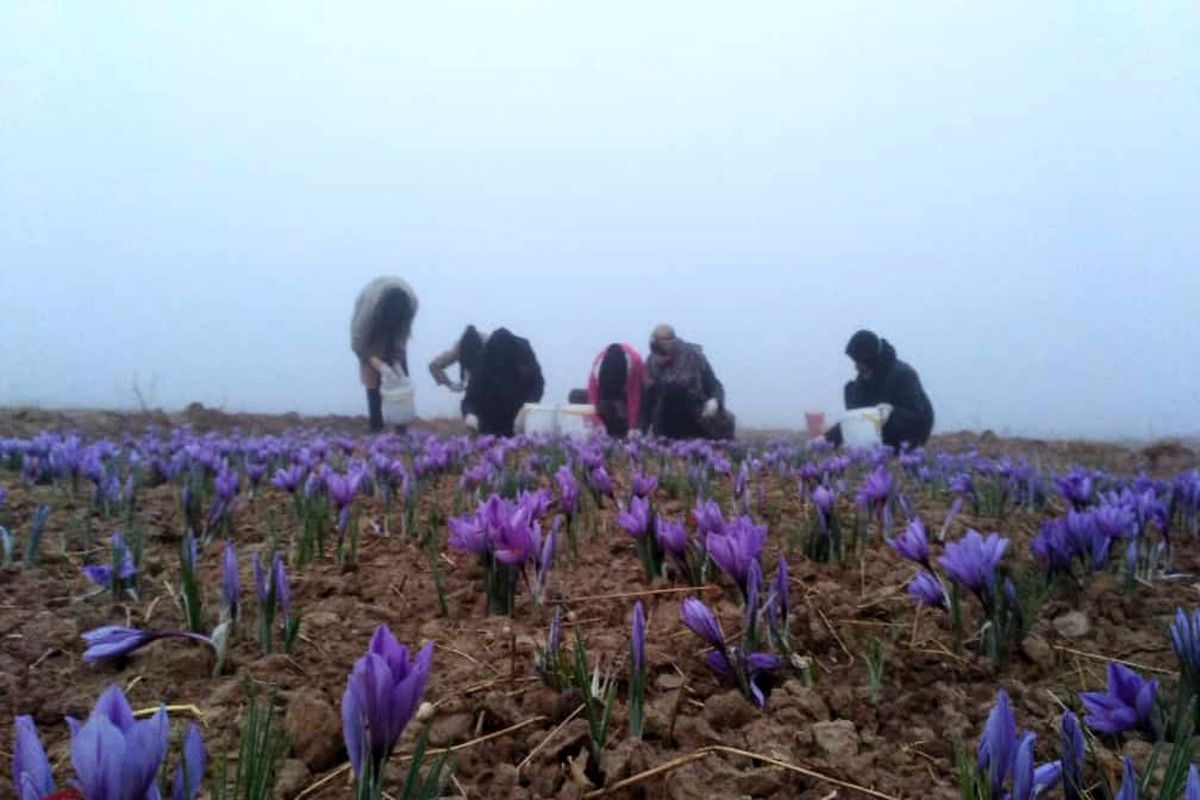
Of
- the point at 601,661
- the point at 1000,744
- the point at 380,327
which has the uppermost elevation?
the point at 380,327

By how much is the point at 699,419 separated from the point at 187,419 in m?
6.74

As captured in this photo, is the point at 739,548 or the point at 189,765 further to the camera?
the point at 739,548

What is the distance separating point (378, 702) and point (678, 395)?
8.62 meters

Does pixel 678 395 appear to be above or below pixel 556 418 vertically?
above

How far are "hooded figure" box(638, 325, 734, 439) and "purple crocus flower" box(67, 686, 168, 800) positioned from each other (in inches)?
342

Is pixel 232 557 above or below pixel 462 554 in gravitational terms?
above

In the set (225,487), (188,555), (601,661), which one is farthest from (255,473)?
(601,661)

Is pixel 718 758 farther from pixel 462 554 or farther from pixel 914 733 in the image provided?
pixel 462 554

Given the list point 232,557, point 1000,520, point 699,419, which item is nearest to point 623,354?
point 699,419

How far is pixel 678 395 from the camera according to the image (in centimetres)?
940

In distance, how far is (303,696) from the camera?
124cm

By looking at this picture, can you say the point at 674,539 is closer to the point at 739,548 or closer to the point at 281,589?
the point at 739,548

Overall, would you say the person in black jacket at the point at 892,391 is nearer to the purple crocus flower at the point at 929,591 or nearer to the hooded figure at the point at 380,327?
the hooded figure at the point at 380,327

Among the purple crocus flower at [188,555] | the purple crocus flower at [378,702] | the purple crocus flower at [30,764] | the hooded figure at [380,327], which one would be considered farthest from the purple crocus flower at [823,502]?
the hooded figure at [380,327]
